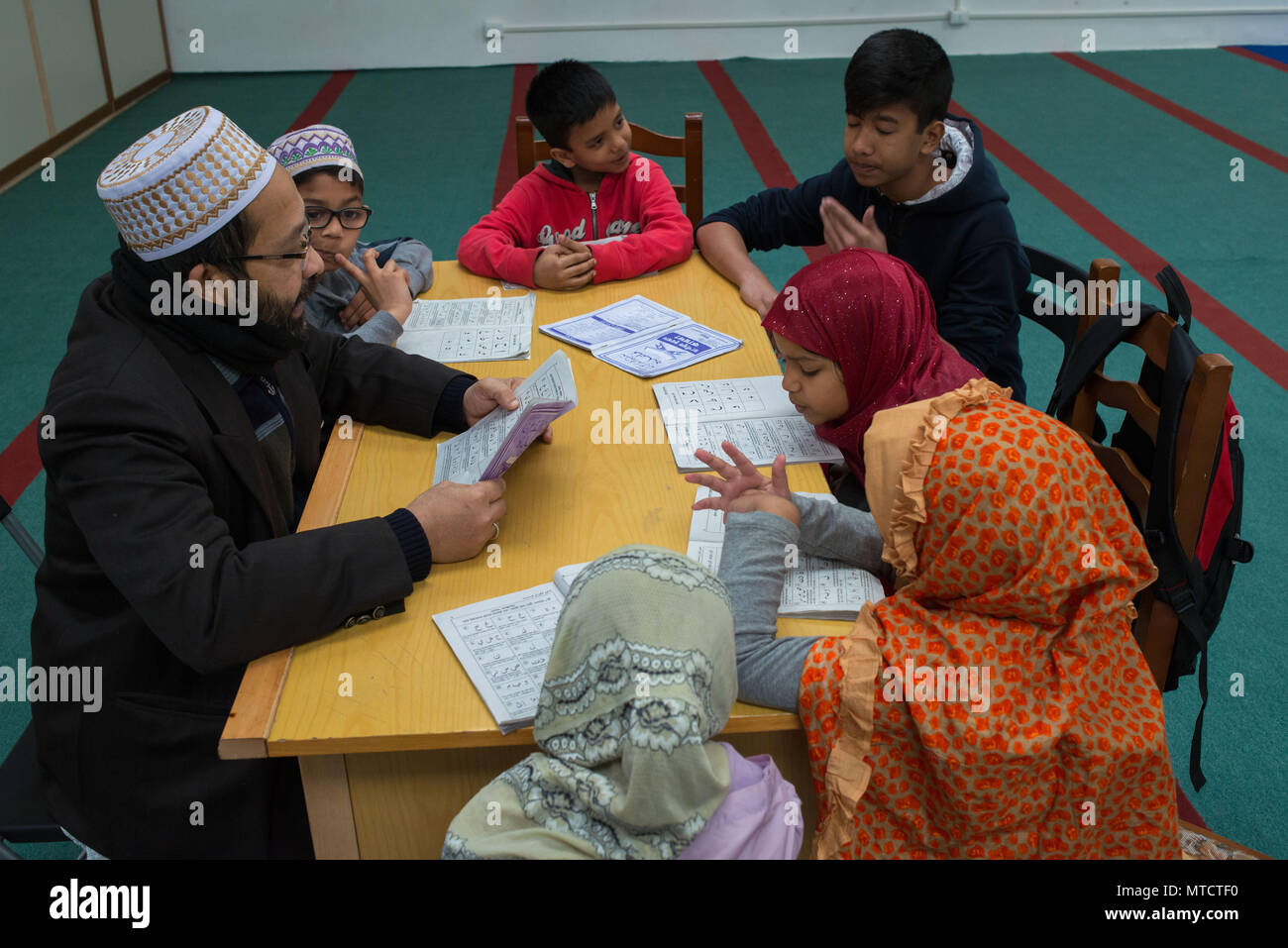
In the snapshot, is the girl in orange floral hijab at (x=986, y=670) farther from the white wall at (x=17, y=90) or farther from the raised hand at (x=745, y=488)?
the white wall at (x=17, y=90)

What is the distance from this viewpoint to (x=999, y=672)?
51.5 inches

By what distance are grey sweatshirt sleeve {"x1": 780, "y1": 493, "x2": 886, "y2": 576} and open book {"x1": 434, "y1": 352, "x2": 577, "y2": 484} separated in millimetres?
418

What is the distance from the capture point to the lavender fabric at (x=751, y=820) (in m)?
1.15

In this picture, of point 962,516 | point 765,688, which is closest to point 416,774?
point 765,688

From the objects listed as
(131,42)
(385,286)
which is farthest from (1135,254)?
(131,42)

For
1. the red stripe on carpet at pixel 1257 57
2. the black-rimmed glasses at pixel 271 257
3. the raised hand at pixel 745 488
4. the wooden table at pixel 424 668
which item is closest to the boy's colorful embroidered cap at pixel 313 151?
the wooden table at pixel 424 668

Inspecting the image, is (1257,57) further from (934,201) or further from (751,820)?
(751,820)

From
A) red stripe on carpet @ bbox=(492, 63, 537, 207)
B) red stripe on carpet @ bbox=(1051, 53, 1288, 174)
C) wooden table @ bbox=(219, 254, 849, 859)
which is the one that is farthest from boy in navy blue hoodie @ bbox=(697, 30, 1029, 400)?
red stripe on carpet @ bbox=(1051, 53, 1288, 174)

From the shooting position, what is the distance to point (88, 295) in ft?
4.95

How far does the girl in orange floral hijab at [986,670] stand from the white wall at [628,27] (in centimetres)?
729

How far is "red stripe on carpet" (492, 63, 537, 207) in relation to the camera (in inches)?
221

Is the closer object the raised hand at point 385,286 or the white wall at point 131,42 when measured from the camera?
the raised hand at point 385,286

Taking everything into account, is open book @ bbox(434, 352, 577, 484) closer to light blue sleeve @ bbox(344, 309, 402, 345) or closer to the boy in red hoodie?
light blue sleeve @ bbox(344, 309, 402, 345)

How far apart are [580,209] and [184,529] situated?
5.90 feet
